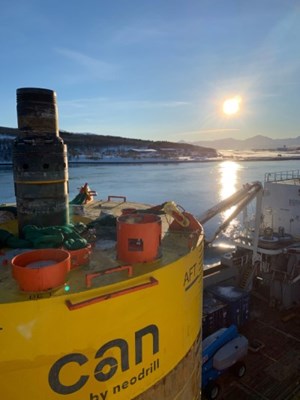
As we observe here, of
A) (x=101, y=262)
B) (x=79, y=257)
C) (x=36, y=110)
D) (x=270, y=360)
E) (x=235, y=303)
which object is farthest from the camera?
(x=235, y=303)

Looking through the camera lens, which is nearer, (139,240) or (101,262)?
(139,240)

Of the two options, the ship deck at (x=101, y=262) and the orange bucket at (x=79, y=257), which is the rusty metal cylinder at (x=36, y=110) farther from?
the orange bucket at (x=79, y=257)

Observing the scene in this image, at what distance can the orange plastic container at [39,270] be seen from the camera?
5.51 m

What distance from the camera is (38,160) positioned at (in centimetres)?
822

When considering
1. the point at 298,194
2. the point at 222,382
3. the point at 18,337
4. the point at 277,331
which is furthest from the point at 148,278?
the point at 298,194

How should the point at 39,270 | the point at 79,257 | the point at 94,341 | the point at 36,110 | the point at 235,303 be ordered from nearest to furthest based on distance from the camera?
the point at 39,270 < the point at 94,341 < the point at 79,257 < the point at 36,110 < the point at 235,303

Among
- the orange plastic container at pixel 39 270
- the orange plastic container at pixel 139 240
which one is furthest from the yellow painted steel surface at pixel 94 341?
the orange plastic container at pixel 139 240

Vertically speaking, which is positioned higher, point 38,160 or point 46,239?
point 38,160

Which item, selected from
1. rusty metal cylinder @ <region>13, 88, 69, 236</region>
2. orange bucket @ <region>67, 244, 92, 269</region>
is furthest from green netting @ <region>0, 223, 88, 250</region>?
rusty metal cylinder @ <region>13, 88, 69, 236</region>

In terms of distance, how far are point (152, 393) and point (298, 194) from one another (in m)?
23.8

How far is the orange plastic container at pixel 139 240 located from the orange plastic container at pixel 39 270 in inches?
56.4

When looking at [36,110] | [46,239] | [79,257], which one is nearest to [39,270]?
[79,257]

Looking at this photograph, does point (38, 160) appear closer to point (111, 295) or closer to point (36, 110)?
point (36, 110)

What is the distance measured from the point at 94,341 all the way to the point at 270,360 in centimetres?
1609
